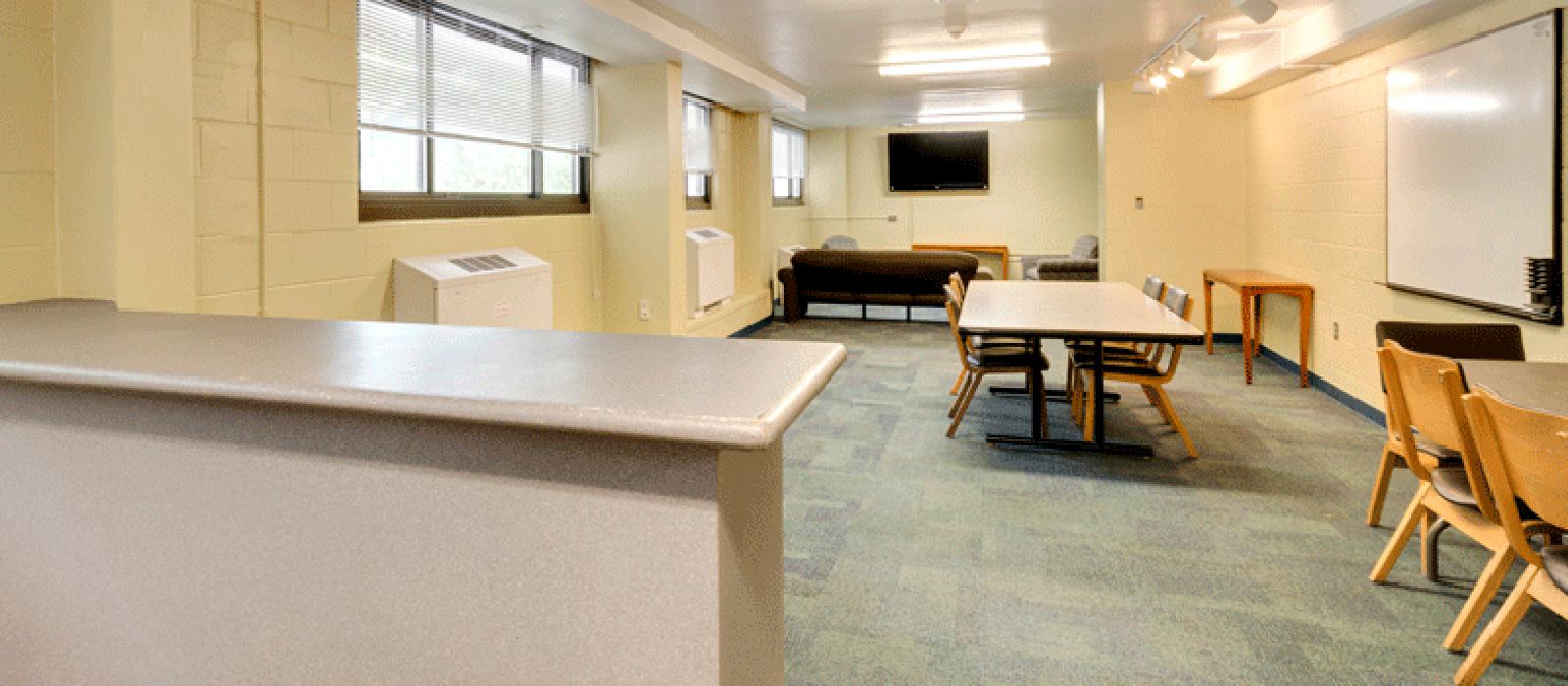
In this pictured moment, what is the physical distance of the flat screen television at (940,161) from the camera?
12.9m

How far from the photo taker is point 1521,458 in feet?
6.16

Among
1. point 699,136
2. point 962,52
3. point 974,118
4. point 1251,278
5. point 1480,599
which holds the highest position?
point 974,118

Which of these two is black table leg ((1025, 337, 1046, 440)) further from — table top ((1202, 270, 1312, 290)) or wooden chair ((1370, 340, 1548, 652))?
table top ((1202, 270, 1312, 290))

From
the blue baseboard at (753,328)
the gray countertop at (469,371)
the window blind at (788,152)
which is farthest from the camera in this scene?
the window blind at (788,152)

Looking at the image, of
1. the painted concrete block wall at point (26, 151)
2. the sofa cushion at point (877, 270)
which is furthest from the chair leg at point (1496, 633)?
the sofa cushion at point (877, 270)

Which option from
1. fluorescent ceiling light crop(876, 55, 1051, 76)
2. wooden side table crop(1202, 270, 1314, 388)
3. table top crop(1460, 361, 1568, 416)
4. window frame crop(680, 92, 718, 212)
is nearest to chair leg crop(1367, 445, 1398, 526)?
table top crop(1460, 361, 1568, 416)

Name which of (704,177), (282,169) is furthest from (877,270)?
(282,169)

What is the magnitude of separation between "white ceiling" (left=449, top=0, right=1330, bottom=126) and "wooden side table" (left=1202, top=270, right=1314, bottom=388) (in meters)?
1.68

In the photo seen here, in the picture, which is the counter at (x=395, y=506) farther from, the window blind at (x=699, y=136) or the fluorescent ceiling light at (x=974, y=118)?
the fluorescent ceiling light at (x=974, y=118)

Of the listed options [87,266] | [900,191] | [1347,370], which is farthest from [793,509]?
[900,191]

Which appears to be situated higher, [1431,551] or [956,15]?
[956,15]

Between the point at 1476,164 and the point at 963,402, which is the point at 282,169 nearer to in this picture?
the point at 963,402

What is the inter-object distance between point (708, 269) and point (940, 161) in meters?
6.70

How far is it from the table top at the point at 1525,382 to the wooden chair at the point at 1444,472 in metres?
0.09
